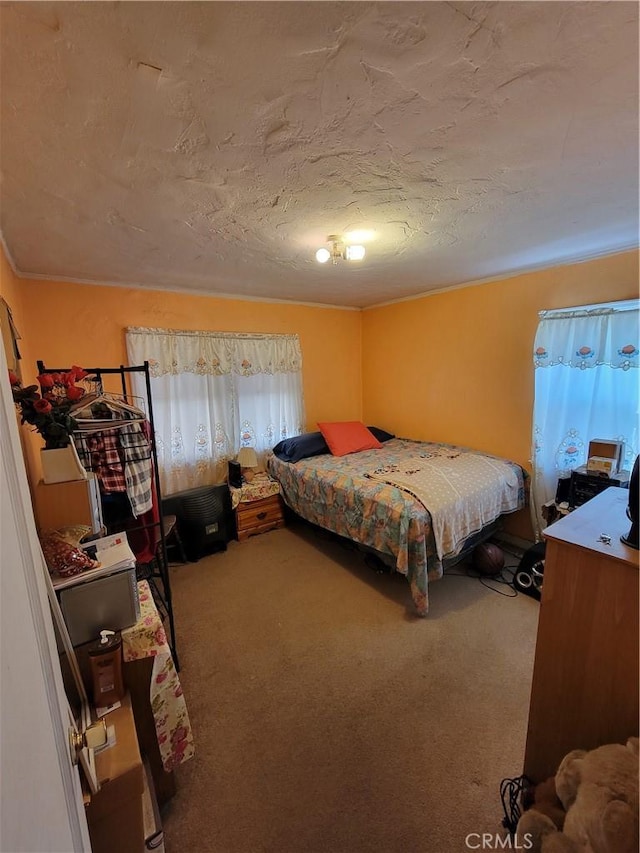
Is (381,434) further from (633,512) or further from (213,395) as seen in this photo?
(633,512)

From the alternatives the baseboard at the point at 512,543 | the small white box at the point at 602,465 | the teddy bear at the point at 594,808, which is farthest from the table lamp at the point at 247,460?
the teddy bear at the point at 594,808

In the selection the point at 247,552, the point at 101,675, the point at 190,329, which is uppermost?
the point at 190,329

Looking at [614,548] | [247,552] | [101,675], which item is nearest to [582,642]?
[614,548]

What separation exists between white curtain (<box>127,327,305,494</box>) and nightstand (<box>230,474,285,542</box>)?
325 millimetres

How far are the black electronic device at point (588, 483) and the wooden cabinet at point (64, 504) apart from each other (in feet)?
9.62

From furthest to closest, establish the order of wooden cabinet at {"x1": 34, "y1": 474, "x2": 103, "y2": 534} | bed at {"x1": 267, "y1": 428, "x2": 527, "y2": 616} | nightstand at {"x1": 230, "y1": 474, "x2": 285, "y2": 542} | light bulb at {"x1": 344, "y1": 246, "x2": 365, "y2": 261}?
1. nightstand at {"x1": 230, "y1": 474, "x2": 285, "y2": 542}
2. bed at {"x1": 267, "y1": 428, "x2": 527, "y2": 616}
3. light bulb at {"x1": 344, "y1": 246, "x2": 365, "y2": 261}
4. wooden cabinet at {"x1": 34, "y1": 474, "x2": 103, "y2": 534}

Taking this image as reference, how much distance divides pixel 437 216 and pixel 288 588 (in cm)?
256

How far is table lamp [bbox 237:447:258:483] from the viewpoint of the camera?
3381mm

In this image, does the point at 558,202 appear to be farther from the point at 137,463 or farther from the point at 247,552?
the point at 247,552

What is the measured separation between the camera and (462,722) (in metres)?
1.58

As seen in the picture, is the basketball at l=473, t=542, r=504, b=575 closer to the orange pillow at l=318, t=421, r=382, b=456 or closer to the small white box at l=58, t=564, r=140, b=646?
the orange pillow at l=318, t=421, r=382, b=456

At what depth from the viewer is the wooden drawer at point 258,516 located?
3322mm

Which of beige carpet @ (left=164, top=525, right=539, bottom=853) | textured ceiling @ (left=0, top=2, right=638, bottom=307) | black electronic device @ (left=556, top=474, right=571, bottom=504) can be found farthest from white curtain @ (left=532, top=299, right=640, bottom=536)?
beige carpet @ (left=164, top=525, right=539, bottom=853)

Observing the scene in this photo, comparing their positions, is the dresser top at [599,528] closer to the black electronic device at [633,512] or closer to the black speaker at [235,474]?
the black electronic device at [633,512]
